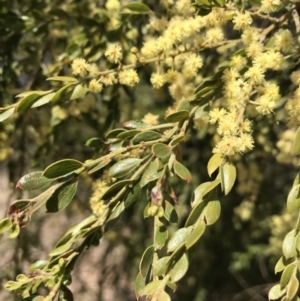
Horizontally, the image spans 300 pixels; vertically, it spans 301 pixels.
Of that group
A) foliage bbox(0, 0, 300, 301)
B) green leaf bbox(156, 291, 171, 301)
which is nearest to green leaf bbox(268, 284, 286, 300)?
foliage bbox(0, 0, 300, 301)

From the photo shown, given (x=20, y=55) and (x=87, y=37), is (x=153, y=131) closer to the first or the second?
(x=87, y=37)

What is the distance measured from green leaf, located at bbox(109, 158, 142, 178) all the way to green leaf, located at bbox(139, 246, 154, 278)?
0.08m

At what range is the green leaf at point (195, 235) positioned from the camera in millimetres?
441

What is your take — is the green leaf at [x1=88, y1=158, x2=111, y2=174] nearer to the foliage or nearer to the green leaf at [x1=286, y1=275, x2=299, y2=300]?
the foliage

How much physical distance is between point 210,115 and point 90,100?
39 centimetres

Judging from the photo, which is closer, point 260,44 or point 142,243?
point 260,44

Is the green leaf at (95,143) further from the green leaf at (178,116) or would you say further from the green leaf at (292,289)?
the green leaf at (292,289)

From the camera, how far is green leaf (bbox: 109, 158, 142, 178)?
51 cm

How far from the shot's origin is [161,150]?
499 millimetres

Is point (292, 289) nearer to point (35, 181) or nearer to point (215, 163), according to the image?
point (215, 163)

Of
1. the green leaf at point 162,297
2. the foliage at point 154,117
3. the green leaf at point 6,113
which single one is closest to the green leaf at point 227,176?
the foliage at point 154,117

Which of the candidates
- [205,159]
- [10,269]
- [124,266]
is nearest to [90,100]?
[10,269]

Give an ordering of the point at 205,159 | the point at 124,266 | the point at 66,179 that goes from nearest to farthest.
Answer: the point at 66,179 < the point at 205,159 < the point at 124,266

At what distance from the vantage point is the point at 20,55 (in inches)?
37.4
